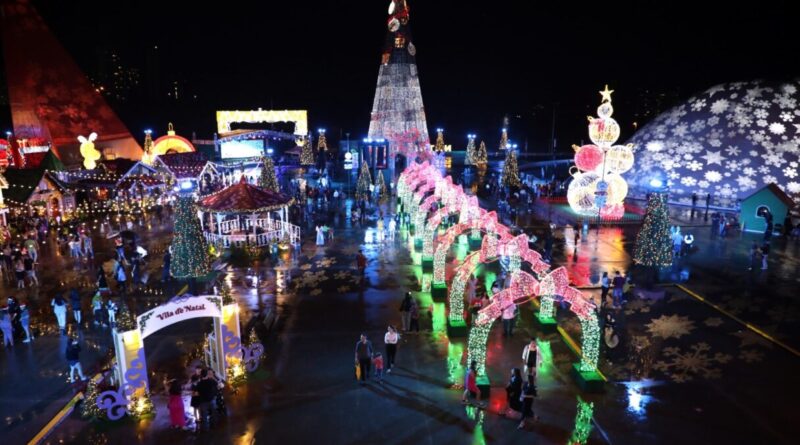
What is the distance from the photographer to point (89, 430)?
9500 mm

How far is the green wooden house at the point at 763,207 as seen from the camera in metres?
24.7

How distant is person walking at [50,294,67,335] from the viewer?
45.1 ft

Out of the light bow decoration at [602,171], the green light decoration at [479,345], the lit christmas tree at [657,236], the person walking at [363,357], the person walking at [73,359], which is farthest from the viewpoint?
the light bow decoration at [602,171]

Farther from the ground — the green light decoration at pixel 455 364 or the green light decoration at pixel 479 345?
the green light decoration at pixel 479 345

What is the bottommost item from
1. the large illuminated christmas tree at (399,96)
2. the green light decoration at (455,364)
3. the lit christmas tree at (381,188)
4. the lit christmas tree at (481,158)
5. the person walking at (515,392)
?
the green light decoration at (455,364)

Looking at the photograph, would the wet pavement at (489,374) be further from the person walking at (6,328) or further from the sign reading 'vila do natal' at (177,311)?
the sign reading 'vila do natal' at (177,311)

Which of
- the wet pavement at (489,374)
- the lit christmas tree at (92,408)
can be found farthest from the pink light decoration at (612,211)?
A: the lit christmas tree at (92,408)

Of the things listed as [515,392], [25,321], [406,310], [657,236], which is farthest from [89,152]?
[515,392]

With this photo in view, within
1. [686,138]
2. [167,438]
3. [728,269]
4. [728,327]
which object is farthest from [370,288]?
[686,138]

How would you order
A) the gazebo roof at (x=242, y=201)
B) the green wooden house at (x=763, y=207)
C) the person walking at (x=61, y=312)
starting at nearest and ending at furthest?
the person walking at (x=61, y=312) < the gazebo roof at (x=242, y=201) < the green wooden house at (x=763, y=207)

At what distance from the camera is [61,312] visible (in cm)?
1388

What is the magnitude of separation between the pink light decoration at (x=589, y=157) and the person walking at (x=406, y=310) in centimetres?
1807

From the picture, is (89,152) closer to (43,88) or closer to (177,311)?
(43,88)

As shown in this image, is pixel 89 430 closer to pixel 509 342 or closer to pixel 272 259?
pixel 509 342
